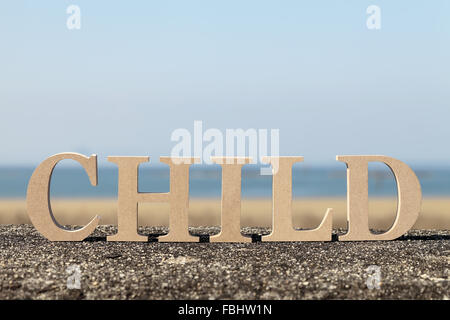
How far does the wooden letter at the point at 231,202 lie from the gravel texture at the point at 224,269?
25 cm

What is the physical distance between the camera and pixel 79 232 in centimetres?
994

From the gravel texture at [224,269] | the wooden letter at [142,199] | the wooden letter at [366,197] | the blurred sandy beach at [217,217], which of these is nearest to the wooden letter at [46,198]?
the gravel texture at [224,269]

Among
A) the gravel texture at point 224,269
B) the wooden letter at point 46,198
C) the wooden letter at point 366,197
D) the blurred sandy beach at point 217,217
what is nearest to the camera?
the gravel texture at point 224,269

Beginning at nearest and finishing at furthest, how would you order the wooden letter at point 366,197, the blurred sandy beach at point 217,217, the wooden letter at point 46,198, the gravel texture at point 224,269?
the gravel texture at point 224,269, the wooden letter at point 46,198, the wooden letter at point 366,197, the blurred sandy beach at point 217,217

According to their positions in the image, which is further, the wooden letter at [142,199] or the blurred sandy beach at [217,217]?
the blurred sandy beach at [217,217]

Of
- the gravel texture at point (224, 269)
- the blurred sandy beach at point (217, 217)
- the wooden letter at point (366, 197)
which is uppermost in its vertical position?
the wooden letter at point (366, 197)

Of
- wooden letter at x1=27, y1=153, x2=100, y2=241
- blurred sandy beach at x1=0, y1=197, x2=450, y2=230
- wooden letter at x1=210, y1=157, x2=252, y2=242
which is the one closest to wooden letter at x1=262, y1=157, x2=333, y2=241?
wooden letter at x1=210, y1=157, x2=252, y2=242

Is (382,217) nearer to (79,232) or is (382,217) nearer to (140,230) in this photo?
(140,230)

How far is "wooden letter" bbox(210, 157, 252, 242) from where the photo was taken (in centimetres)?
984

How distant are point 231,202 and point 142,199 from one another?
1.69m

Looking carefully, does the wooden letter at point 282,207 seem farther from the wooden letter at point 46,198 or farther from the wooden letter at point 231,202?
the wooden letter at point 46,198

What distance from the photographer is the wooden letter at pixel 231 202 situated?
9.84 meters

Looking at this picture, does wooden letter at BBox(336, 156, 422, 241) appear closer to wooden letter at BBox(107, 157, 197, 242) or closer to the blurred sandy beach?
the blurred sandy beach

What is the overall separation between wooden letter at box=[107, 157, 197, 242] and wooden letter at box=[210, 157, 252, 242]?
62cm
